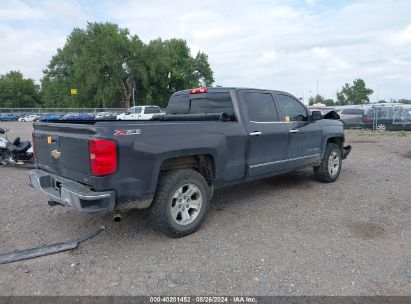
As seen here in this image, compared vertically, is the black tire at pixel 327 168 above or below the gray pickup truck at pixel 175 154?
below

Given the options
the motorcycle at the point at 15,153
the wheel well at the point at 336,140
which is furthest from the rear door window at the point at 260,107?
the motorcycle at the point at 15,153

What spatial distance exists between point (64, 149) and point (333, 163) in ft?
17.5

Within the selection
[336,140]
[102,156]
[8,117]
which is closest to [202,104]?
[102,156]

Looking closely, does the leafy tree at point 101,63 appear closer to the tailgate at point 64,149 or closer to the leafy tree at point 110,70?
the leafy tree at point 110,70

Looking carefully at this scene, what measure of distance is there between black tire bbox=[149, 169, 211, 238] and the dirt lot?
5.8 inches

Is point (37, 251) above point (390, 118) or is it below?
below

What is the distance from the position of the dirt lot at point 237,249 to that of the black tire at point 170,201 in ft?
0.48

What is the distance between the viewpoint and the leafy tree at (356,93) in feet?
281

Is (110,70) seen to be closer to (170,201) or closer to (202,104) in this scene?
(202,104)

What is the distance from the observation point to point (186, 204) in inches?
178

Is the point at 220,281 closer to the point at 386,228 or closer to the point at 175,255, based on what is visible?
the point at 175,255

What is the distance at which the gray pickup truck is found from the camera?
3.77m

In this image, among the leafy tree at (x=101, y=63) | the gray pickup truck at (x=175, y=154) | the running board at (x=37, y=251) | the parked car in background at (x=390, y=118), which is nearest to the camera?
the gray pickup truck at (x=175, y=154)

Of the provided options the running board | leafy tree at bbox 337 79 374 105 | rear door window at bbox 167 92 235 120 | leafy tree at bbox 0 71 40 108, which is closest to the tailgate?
the running board
